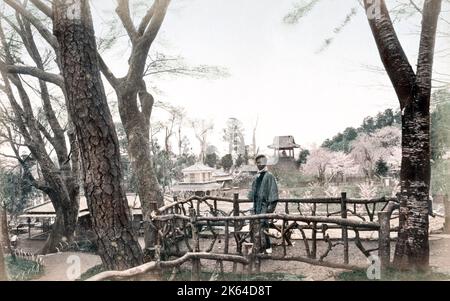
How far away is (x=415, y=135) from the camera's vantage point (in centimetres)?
313

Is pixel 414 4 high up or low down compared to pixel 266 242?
up

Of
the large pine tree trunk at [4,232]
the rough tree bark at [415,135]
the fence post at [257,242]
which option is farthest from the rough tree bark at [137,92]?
the rough tree bark at [415,135]

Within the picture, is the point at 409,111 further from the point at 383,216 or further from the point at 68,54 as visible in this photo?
the point at 68,54

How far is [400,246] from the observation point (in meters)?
3.26

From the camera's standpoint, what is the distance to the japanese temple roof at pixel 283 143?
3.97m

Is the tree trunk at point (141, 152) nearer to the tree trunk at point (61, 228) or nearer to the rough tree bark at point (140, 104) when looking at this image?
the rough tree bark at point (140, 104)

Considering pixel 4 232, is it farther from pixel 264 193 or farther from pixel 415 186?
pixel 415 186

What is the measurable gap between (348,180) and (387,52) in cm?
166

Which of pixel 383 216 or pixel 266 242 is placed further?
pixel 266 242

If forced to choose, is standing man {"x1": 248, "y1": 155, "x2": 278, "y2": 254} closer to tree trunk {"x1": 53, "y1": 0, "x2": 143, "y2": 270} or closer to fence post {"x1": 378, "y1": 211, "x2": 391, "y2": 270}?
fence post {"x1": 378, "y1": 211, "x2": 391, "y2": 270}

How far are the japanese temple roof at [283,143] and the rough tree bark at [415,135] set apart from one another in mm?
1203

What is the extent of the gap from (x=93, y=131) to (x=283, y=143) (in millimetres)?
2189

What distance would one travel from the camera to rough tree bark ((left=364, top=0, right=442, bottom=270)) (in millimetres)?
3125
